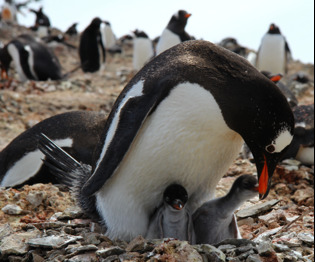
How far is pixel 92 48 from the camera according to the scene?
12.4 metres

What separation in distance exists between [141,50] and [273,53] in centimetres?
465

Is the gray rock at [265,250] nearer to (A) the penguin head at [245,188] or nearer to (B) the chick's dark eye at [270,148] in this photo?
(A) the penguin head at [245,188]

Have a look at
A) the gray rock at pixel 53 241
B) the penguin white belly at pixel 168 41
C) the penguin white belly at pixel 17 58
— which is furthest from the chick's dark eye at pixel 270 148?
the penguin white belly at pixel 17 58

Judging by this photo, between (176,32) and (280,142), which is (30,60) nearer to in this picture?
(176,32)

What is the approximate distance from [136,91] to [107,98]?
20.6 ft

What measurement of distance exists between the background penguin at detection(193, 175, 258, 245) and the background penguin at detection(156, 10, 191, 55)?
5.96 m

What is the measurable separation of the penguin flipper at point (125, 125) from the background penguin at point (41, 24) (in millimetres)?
20706

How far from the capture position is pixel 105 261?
2.13m

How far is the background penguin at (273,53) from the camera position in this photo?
34.6 feet

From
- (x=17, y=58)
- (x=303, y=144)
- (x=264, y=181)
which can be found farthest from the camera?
(x=17, y=58)

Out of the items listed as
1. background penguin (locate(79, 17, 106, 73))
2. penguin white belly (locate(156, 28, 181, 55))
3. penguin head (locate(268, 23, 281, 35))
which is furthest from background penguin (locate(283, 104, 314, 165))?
background penguin (locate(79, 17, 106, 73))

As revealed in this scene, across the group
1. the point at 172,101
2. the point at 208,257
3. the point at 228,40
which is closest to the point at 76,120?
the point at 172,101

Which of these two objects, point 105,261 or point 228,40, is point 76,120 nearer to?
point 105,261

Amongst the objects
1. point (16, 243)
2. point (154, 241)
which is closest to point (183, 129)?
point (154, 241)
